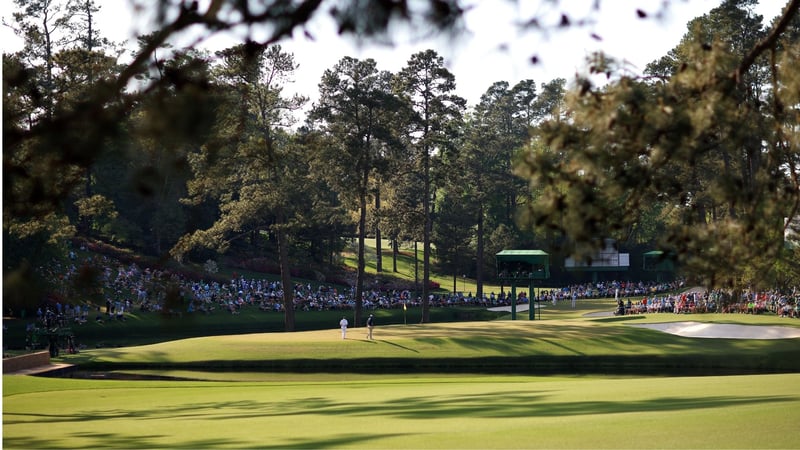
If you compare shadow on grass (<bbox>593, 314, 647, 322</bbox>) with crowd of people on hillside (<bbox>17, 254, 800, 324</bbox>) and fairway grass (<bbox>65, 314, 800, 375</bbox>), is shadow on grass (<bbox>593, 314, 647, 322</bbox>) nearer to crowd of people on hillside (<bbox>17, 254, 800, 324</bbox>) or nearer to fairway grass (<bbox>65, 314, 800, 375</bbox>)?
crowd of people on hillside (<bbox>17, 254, 800, 324</bbox>)

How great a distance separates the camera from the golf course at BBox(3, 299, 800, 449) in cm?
1059

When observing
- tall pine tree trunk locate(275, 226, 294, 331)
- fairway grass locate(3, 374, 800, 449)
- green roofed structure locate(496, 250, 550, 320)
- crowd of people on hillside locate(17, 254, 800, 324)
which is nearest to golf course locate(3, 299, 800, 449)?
fairway grass locate(3, 374, 800, 449)

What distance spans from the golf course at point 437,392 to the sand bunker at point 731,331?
0.20 metres

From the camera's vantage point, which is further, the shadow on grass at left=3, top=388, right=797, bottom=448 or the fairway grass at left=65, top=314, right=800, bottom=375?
the fairway grass at left=65, top=314, right=800, bottom=375

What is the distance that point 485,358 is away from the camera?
3038 cm

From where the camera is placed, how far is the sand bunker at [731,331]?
110ft

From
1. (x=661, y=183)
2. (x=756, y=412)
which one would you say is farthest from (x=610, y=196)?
(x=756, y=412)

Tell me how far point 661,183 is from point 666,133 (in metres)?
0.50

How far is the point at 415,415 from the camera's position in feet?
44.1

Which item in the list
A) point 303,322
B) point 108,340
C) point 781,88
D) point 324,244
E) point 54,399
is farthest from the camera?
point 324,244

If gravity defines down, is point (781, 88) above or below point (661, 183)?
above

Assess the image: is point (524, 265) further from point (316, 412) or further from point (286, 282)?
point (316, 412)

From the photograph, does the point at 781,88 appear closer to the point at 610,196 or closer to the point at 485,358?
the point at 610,196

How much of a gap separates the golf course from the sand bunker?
7.8 inches
